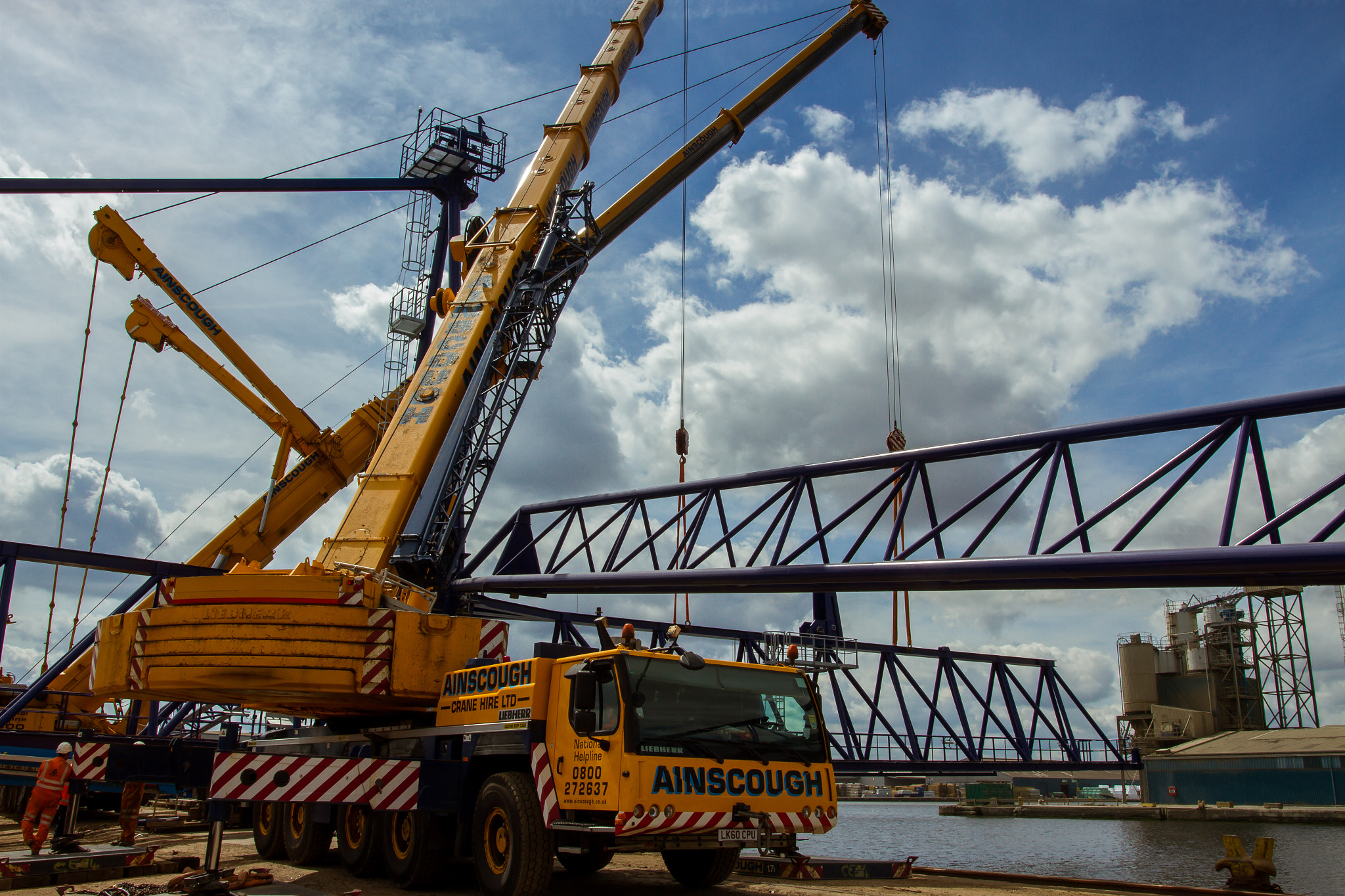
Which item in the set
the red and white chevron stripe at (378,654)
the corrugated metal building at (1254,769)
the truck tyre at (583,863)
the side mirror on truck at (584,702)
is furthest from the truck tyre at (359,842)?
the corrugated metal building at (1254,769)

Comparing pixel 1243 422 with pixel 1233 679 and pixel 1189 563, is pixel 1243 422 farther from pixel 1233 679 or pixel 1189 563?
pixel 1233 679

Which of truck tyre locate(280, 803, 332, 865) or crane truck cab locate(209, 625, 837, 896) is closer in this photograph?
crane truck cab locate(209, 625, 837, 896)

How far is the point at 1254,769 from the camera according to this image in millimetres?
45938

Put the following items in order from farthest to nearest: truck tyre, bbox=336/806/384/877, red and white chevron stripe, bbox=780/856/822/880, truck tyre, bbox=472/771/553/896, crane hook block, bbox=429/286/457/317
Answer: crane hook block, bbox=429/286/457/317, truck tyre, bbox=336/806/384/877, red and white chevron stripe, bbox=780/856/822/880, truck tyre, bbox=472/771/553/896

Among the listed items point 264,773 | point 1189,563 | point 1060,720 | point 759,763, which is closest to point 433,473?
point 264,773

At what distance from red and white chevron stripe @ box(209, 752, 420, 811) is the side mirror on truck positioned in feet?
9.11

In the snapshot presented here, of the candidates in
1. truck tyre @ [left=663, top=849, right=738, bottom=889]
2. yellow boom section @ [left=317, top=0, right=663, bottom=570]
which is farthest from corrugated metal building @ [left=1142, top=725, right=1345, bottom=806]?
truck tyre @ [left=663, top=849, right=738, bottom=889]

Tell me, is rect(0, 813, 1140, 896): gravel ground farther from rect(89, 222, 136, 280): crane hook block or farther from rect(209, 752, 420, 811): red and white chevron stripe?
rect(89, 222, 136, 280): crane hook block

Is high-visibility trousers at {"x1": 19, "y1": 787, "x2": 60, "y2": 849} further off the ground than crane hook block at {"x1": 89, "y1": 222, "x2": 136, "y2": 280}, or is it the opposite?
crane hook block at {"x1": 89, "y1": 222, "x2": 136, "y2": 280}

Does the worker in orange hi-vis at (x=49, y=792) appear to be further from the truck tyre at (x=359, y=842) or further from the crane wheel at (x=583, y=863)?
the crane wheel at (x=583, y=863)

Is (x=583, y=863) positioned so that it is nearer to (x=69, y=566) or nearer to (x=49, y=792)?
(x=49, y=792)

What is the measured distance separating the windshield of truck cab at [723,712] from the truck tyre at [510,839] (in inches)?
58.8

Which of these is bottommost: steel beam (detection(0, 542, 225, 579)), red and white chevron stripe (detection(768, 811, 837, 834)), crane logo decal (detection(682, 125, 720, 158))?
red and white chevron stripe (detection(768, 811, 837, 834))

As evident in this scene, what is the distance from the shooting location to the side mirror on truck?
25.9ft
